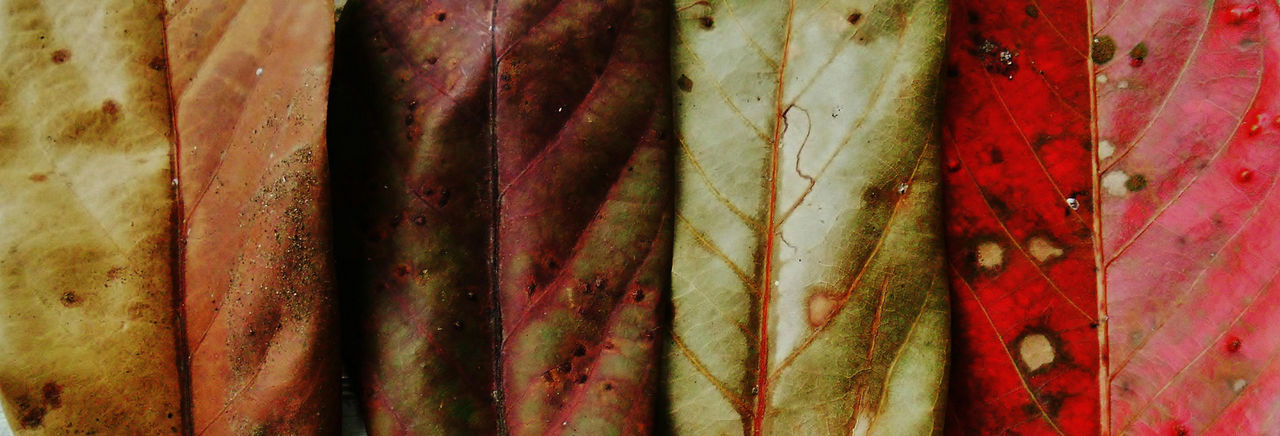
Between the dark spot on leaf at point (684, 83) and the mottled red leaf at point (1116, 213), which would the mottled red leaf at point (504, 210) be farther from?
the mottled red leaf at point (1116, 213)

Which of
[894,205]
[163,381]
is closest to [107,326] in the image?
[163,381]

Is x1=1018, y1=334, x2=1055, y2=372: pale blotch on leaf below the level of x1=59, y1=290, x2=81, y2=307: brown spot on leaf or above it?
below

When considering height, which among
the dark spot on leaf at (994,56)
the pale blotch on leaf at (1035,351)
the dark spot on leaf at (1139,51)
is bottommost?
the pale blotch on leaf at (1035,351)

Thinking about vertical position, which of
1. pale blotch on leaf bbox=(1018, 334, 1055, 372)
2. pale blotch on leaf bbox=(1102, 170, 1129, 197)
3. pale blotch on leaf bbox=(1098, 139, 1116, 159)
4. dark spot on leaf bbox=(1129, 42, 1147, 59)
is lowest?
pale blotch on leaf bbox=(1018, 334, 1055, 372)

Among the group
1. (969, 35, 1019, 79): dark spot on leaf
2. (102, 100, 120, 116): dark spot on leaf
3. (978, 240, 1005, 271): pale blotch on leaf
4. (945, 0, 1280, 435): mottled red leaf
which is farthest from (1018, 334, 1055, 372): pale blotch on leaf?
(102, 100, 120, 116): dark spot on leaf

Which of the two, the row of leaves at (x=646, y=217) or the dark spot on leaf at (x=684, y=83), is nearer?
the row of leaves at (x=646, y=217)

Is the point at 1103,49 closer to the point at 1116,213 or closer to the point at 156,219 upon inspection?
the point at 1116,213

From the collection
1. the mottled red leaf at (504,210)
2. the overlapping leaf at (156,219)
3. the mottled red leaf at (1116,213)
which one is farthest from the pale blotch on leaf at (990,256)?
the overlapping leaf at (156,219)

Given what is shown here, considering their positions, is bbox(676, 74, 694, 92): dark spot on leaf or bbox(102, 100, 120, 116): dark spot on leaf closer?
bbox(102, 100, 120, 116): dark spot on leaf

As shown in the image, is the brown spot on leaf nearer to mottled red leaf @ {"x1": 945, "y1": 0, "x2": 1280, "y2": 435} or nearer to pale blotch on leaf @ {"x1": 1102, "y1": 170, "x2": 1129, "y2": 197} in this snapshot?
mottled red leaf @ {"x1": 945, "y1": 0, "x2": 1280, "y2": 435}
